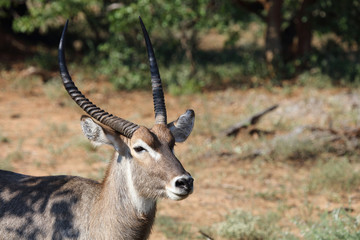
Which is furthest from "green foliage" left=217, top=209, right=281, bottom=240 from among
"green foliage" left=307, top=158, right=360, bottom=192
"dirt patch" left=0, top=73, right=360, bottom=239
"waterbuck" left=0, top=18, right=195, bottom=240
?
"waterbuck" left=0, top=18, right=195, bottom=240

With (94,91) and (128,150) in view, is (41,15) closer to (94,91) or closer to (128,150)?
(94,91)

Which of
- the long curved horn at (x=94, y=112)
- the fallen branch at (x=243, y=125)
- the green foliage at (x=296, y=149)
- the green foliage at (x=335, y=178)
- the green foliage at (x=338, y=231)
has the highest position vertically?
the long curved horn at (x=94, y=112)

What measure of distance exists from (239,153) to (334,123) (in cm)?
273

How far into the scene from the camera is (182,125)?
4.67 m

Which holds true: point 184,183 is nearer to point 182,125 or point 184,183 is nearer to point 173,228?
point 182,125

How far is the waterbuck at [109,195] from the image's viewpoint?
412 centimetres

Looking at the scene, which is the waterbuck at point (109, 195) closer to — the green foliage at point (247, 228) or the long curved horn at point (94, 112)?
the long curved horn at point (94, 112)

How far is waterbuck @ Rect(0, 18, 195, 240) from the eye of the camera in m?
4.12

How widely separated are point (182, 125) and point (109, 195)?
95 centimetres

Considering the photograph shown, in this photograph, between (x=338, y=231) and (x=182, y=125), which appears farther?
(x=338, y=231)

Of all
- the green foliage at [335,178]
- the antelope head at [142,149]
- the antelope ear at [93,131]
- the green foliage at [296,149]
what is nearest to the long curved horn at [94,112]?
the antelope head at [142,149]

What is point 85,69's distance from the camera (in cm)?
1558

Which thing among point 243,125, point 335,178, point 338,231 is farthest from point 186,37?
point 338,231

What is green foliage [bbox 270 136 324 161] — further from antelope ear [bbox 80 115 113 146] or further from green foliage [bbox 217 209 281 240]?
antelope ear [bbox 80 115 113 146]
